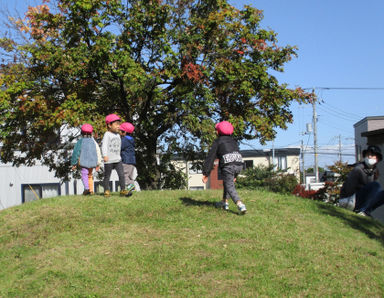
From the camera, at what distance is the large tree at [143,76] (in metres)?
15.4

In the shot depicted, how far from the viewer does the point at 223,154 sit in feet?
28.3

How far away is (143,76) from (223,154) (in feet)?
23.8

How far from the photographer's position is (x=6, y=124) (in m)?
15.9

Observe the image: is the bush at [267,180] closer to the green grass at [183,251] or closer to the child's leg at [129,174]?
the child's leg at [129,174]

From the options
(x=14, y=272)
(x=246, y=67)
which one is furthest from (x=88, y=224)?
(x=246, y=67)

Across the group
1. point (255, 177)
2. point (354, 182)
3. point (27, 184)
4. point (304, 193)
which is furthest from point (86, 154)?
point (27, 184)

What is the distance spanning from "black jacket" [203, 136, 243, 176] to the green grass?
99 cm

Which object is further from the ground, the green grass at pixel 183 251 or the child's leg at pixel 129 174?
the child's leg at pixel 129 174

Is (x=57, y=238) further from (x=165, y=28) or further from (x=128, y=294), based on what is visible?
(x=165, y=28)

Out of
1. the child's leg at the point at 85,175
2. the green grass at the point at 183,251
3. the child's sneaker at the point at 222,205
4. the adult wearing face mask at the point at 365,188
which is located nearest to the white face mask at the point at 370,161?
the adult wearing face mask at the point at 365,188

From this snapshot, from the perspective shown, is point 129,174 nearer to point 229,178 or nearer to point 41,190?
point 229,178

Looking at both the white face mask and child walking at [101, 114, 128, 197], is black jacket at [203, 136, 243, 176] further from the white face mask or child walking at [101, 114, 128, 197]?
the white face mask

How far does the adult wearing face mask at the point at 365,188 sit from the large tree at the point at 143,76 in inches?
250

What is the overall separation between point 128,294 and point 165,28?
490 inches
